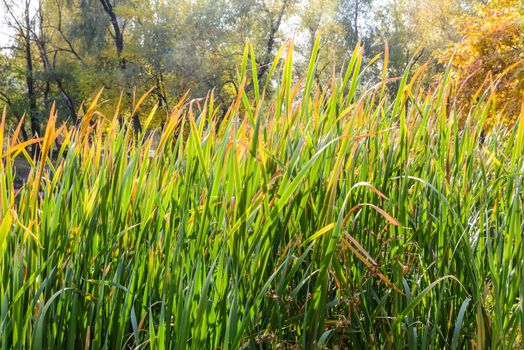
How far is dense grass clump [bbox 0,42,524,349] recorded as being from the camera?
1.14 meters

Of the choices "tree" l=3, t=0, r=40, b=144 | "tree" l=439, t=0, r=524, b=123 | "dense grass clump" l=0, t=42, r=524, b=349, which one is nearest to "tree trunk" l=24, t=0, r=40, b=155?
"tree" l=3, t=0, r=40, b=144

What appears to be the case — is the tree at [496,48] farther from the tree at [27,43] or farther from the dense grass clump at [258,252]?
the tree at [27,43]

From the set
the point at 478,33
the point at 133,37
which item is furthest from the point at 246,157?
the point at 133,37

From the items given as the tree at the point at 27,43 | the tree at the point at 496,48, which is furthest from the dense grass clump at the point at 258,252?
the tree at the point at 27,43

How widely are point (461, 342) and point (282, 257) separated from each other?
0.52 m

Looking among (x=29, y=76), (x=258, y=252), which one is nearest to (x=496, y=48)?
(x=258, y=252)

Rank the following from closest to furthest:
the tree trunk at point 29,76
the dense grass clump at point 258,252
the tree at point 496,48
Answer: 1. the dense grass clump at point 258,252
2. the tree at point 496,48
3. the tree trunk at point 29,76

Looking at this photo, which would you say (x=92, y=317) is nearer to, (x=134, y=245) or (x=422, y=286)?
(x=134, y=245)

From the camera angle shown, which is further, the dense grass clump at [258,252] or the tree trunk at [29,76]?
the tree trunk at [29,76]

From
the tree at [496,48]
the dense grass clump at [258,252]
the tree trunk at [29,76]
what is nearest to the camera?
the dense grass clump at [258,252]

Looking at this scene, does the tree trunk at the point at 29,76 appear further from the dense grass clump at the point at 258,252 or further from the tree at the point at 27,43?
the dense grass clump at the point at 258,252

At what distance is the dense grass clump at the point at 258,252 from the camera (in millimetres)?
1136

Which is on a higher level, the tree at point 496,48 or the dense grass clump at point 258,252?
the tree at point 496,48

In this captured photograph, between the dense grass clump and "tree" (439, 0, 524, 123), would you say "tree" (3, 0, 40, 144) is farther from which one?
the dense grass clump
